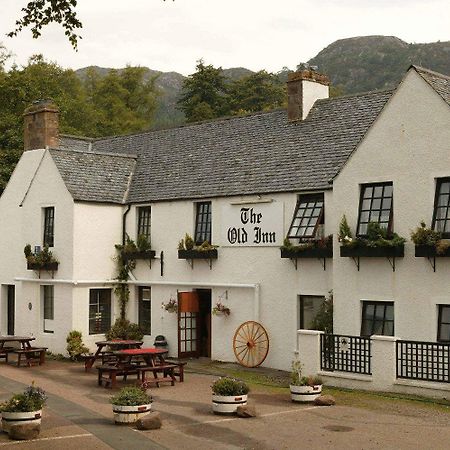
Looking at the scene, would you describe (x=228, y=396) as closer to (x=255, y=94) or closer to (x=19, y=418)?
(x=19, y=418)

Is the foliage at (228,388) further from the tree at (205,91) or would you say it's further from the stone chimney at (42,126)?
the tree at (205,91)

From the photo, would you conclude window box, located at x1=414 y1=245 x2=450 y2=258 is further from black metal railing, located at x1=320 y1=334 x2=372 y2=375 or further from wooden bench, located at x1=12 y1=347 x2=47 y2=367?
wooden bench, located at x1=12 y1=347 x2=47 y2=367

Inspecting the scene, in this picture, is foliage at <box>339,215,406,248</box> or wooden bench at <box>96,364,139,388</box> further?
wooden bench at <box>96,364,139,388</box>

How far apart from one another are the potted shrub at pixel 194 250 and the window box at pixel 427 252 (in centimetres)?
841

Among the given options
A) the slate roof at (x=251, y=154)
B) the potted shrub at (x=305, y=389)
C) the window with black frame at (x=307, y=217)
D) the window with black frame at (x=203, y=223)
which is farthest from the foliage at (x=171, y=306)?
the potted shrub at (x=305, y=389)

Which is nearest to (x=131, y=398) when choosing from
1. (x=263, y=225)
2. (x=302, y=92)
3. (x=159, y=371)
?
(x=159, y=371)

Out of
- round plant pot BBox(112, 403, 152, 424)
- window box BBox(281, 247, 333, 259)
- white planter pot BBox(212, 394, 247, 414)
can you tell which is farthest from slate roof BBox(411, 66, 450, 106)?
round plant pot BBox(112, 403, 152, 424)

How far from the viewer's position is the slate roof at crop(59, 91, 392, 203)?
2375 cm

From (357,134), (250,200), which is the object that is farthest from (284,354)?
(357,134)

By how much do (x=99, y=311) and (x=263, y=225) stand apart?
797 centimetres

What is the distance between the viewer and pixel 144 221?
2861cm

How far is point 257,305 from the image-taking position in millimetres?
24000

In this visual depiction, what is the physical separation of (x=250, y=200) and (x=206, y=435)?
11650 mm

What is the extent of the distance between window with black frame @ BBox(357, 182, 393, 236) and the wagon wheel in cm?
523
